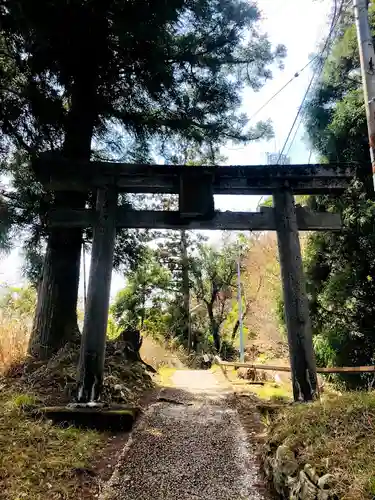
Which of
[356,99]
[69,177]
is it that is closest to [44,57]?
[69,177]

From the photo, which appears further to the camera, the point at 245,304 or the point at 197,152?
the point at 245,304

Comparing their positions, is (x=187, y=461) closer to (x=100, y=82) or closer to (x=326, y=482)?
(x=326, y=482)

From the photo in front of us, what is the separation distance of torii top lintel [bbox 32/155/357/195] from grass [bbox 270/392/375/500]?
2913 mm

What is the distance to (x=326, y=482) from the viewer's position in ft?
6.37

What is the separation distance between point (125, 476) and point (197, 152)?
6491mm

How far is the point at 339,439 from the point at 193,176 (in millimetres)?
3499

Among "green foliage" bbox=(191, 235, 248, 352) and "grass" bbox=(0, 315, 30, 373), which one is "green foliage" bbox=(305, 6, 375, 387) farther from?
"green foliage" bbox=(191, 235, 248, 352)

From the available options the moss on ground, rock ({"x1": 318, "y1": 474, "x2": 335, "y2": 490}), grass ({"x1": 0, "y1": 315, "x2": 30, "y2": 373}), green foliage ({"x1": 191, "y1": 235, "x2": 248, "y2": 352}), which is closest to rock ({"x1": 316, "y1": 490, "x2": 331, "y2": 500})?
rock ({"x1": 318, "y1": 474, "x2": 335, "y2": 490})

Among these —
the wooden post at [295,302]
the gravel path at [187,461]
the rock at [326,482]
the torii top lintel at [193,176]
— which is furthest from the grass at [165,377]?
the rock at [326,482]

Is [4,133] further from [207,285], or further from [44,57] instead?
[207,285]

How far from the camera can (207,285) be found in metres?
19.0

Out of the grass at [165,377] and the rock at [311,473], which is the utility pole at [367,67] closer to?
the rock at [311,473]

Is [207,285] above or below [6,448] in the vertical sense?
above

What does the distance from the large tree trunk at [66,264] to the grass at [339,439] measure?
3.87 metres
